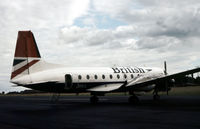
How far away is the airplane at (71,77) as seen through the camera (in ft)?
76.3

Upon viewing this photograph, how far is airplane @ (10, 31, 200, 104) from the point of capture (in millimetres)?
23266

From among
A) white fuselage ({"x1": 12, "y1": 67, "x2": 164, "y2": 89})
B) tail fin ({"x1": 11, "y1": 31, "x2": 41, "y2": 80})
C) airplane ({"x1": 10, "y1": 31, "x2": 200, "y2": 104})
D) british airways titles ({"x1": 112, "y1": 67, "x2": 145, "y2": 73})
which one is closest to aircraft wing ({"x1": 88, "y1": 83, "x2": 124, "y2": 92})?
airplane ({"x1": 10, "y1": 31, "x2": 200, "y2": 104})

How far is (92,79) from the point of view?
2564cm

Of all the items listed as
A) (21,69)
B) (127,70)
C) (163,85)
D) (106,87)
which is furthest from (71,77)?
(163,85)

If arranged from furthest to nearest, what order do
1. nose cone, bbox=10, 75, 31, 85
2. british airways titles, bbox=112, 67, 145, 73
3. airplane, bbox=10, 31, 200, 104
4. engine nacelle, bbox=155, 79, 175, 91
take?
british airways titles, bbox=112, 67, 145, 73, engine nacelle, bbox=155, 79, 175, 91, airplane, bbox=10, 31, 200, 104, nose cone, bbox=10, 75, 31, 85

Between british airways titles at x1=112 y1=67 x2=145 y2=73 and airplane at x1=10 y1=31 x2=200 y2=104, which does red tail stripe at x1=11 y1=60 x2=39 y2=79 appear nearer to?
airplane at x1=10 y1=31 x2=200 y2=104

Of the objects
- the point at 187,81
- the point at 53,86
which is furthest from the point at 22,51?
the point at 187,81

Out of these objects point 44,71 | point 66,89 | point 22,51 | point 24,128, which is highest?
point 22,51

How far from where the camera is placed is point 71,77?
80.7ft

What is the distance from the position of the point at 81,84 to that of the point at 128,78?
5177 millimetres

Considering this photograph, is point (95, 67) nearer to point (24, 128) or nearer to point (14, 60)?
point (14, 60)

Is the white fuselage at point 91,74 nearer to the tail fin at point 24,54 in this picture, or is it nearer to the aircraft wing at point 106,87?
the aircraft wing at point 106,87

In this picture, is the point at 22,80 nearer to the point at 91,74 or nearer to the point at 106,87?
the point at 91,74

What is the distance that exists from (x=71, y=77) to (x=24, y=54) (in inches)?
175
